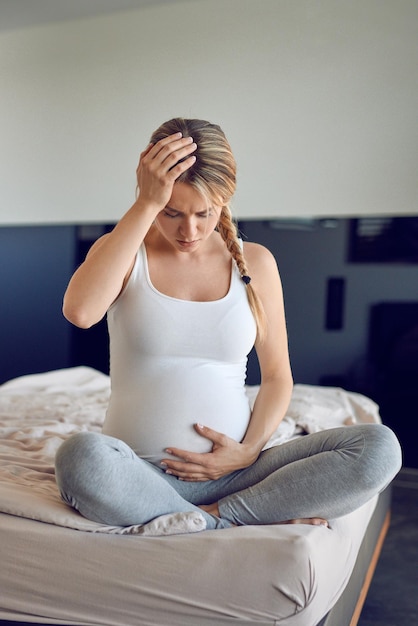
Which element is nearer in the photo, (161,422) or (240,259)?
(161,422)

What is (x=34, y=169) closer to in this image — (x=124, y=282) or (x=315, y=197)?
(x=315, y=197)

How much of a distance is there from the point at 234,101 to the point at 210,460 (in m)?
2.71

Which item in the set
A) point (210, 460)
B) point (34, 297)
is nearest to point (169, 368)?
point (210, 460)

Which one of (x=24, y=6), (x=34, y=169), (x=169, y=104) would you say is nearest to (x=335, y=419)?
(x=169, y=104)

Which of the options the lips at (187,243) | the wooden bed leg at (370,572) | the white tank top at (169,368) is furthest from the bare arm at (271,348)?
the wooden bed leg at (370,572)

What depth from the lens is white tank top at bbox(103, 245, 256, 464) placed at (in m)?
1.47

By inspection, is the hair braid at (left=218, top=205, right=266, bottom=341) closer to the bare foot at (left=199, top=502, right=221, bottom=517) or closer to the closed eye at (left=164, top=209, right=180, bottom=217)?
the closed eye at (left=164, top=209, right=180, bottom=217)

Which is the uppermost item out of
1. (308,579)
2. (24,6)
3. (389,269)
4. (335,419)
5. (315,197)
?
(24,6)

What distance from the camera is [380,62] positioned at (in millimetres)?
3408

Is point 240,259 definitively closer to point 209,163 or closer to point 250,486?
point 209,163

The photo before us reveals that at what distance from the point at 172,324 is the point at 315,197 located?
7.40 ft

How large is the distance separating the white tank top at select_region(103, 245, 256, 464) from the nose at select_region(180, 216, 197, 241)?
0.12m

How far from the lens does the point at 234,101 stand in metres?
3.76

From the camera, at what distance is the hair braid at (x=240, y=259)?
5.29 feet
